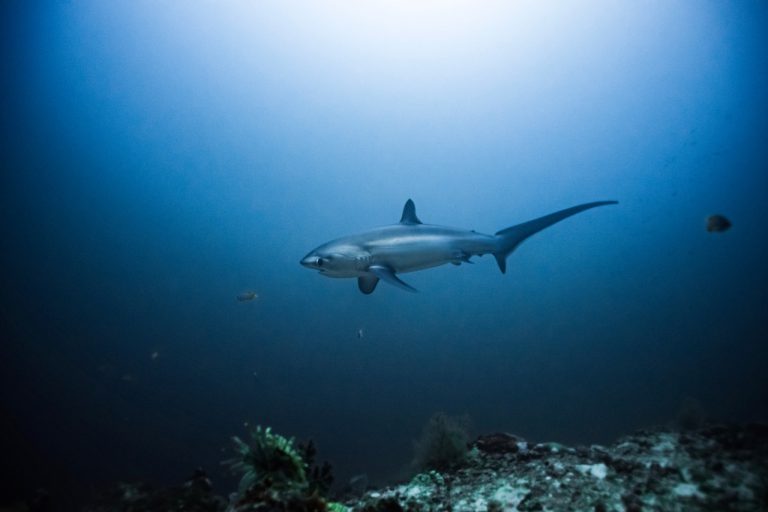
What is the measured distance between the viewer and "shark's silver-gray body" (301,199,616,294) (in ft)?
20.4

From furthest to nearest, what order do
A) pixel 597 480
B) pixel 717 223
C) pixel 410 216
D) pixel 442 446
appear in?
pixel 717 223 → pixel 410 216 → pixel 442 446 → pixel 597 480

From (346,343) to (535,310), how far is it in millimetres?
36771

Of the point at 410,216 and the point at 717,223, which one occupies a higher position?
the point at 410,216

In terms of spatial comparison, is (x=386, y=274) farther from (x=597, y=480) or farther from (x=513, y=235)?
(x=597, y=480)

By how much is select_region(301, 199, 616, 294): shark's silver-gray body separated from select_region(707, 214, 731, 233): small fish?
5.14 metres

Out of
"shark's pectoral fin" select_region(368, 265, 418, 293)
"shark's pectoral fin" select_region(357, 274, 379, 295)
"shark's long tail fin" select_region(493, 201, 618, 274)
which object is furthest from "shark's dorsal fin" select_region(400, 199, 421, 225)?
"shark's long tail fin" select_region(493, 201, 618, 274)

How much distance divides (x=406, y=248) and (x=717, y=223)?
8.61 metres

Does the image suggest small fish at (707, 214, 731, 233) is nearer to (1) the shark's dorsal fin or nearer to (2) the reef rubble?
(2) the reef rubble

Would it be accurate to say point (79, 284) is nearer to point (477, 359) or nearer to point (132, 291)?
point (132, 291)

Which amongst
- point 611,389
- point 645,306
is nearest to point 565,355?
point 611,389

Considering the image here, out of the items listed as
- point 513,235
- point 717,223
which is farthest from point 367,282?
point 717,223

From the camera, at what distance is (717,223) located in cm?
870

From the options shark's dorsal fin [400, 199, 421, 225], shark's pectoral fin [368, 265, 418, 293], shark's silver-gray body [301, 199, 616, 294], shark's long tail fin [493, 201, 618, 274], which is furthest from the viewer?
shark's dorsal fin [400, 199, 421, 225]

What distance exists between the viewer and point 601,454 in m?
4.07
